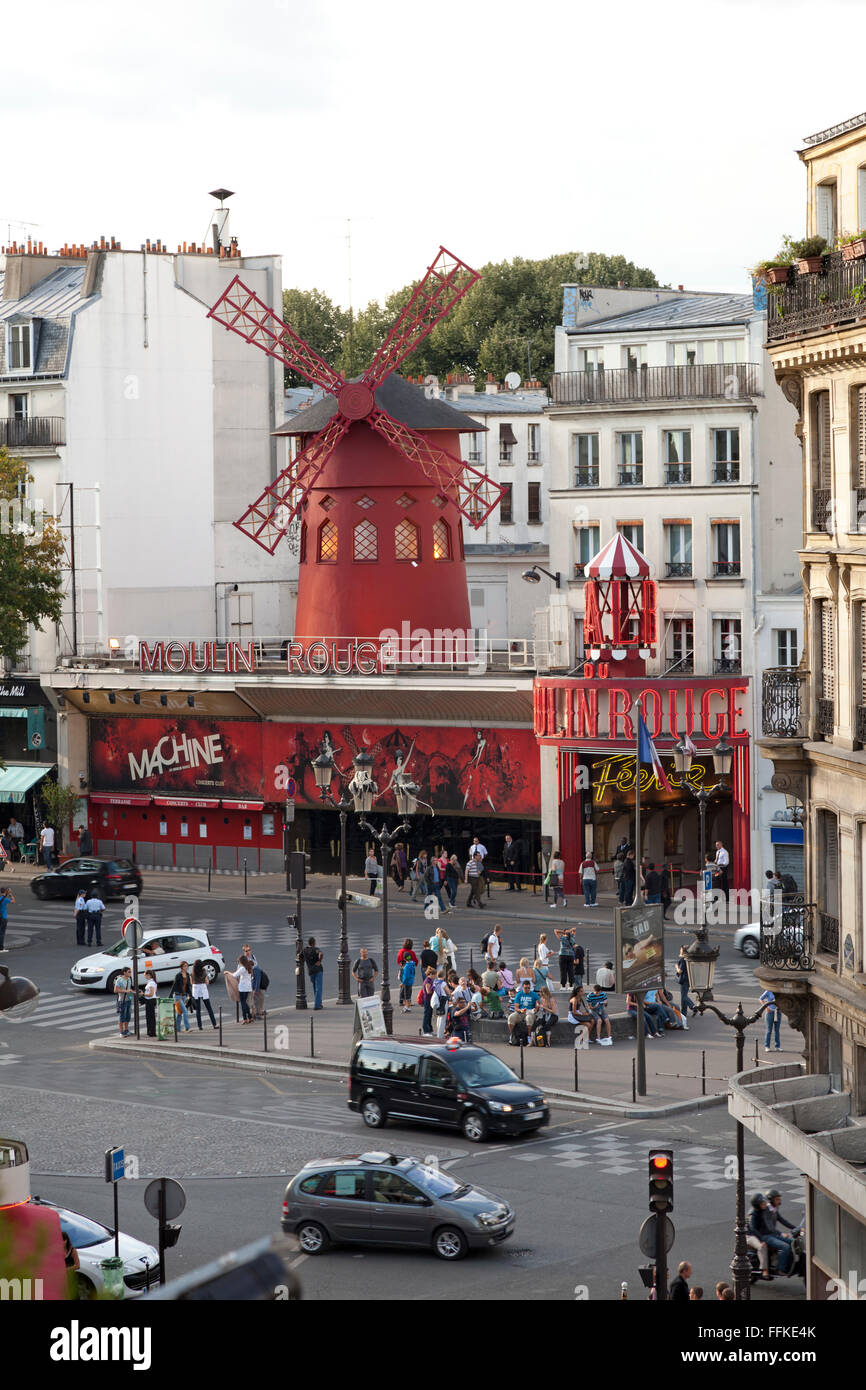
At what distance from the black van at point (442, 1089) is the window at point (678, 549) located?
2311cm

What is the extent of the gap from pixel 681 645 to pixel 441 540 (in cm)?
853

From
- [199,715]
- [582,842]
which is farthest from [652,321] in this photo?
[199,715]

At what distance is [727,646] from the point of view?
2007 inches

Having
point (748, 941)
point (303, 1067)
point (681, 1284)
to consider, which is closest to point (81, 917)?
point (303, 1067)

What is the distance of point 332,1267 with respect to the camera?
937 inches

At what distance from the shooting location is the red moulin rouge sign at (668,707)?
4969cm

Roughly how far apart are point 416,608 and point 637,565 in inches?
346

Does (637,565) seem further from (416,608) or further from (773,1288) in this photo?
(773,1288)

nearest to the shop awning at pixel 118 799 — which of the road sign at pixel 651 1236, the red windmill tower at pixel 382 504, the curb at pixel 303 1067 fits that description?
the red windmill tower at pixel 382 504

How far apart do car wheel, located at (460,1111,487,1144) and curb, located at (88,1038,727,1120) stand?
7.68ft

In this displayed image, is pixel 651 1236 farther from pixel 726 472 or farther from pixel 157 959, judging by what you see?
pixel 726 472

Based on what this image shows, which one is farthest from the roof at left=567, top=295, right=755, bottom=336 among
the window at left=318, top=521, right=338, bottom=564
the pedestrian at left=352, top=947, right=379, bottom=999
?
the pedestrian at left=352, top=947, right=379, bottom=999

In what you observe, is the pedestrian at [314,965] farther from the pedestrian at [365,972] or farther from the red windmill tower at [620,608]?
the red windmill tower at [620,608]

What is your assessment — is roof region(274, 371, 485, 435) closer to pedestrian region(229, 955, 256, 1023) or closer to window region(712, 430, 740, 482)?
window region(712, 430, 740, 482)
